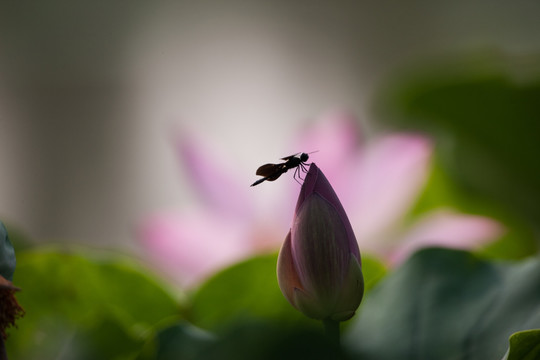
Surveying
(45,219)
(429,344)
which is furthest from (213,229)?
(45,219)

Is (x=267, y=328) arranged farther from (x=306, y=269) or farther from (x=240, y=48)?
(x=240, y=48)

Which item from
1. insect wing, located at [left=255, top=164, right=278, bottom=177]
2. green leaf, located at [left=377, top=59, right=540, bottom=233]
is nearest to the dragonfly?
insect wing, located at [left=255, top=164, right=278, bottom=177]

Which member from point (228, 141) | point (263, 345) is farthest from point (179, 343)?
point (228, 141)

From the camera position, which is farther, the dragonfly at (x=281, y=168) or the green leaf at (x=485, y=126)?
the green leaf at (x=485, y=126)

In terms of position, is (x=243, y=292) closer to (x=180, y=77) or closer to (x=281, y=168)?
(x=281, y=168)

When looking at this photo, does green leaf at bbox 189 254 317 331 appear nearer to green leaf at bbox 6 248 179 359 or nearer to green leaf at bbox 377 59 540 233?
green leaf at bbox 6 248 179 359

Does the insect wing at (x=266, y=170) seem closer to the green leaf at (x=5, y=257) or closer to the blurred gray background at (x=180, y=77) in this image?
the green leaf at (x=5, y=257)

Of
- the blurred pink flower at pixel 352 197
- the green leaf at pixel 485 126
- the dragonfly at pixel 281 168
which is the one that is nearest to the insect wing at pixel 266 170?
the dragonfly at pixel 281 168
